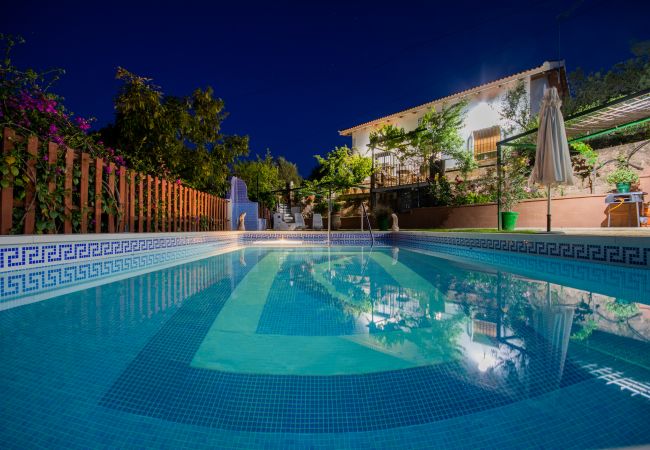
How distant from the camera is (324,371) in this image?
1.45 meters

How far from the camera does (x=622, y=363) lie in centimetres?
146

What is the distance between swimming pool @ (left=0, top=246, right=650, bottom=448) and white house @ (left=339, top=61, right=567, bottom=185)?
44.7ft

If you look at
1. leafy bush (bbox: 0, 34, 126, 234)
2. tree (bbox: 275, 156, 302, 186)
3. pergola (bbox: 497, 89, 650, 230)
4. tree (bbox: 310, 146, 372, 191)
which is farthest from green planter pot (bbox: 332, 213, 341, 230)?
leafy bush (bbox: 0, 34, 126, 234)

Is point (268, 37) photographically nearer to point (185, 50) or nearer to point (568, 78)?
point (185, 50)

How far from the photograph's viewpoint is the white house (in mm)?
14031

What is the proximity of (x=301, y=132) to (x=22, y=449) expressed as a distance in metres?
40.3

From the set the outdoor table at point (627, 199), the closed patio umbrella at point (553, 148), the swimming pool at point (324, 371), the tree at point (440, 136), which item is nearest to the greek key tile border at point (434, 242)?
the swimming pool at point (324, 371)

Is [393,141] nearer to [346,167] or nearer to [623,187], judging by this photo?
[346,167]

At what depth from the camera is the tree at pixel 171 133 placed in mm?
7535

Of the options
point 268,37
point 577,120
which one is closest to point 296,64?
point 268,37

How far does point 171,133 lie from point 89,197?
12.6 feet

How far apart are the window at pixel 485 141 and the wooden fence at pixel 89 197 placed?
1334cm

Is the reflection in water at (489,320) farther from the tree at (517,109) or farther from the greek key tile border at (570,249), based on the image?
the tree at (517,109)

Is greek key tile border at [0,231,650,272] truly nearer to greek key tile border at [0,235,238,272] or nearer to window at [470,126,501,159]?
greek key tile border at [0,235,238,272]
